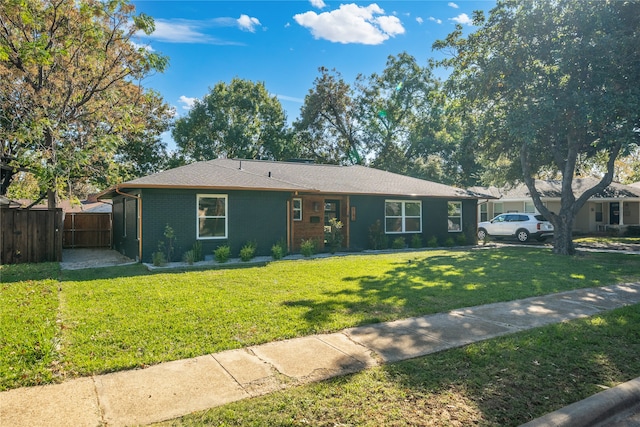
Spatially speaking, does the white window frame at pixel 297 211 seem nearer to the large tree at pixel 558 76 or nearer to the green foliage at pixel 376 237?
the green foliage at pixel 376 237

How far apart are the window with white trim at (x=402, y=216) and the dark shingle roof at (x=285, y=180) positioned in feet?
1.97

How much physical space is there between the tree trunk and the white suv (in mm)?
4722

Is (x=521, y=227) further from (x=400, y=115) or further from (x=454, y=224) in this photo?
(x=400, y=115)

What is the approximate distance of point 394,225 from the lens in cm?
1719

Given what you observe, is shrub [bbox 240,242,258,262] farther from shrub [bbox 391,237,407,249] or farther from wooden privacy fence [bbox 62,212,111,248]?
wooden privacy fence [bbox 62,212,111,248]

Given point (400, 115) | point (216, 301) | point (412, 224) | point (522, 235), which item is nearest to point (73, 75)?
point (216, 301)

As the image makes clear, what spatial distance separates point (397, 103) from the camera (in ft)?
115

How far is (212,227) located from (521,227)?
1588 centimetres

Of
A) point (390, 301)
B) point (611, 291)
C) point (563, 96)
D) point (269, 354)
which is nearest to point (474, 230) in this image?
point (563, 96)

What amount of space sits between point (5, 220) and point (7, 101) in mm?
3602

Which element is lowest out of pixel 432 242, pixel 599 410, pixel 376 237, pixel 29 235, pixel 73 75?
pixel 599 410

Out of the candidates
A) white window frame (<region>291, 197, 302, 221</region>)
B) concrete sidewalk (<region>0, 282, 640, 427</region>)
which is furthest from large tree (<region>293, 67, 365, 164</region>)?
concrete sidewalk (<region>0, 282, 640, 427</region>)

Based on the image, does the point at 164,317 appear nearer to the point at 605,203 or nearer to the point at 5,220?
the point at 5,220

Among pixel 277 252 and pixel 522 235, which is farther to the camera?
pixel 522 235
